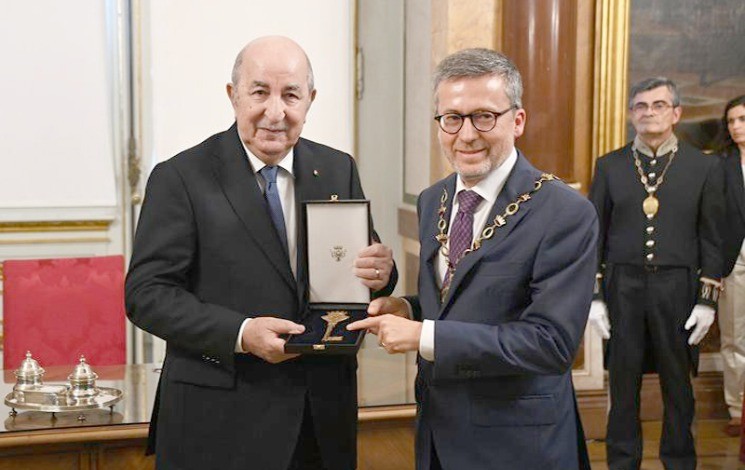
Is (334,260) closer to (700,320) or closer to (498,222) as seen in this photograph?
(498,222)

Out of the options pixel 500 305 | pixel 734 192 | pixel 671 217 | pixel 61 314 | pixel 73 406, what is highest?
pixel 734 192

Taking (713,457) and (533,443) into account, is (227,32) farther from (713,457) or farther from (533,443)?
(533,443)

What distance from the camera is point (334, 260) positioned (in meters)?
2.38

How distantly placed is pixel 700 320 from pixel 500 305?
8.11 feet

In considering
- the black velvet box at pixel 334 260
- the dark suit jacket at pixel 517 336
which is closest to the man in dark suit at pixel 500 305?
the dark suit jacket at pixel 517 336

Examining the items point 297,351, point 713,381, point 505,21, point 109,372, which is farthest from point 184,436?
point 713,381

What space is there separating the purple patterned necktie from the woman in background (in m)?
3.37

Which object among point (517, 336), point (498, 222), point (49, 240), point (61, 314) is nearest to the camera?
point (517, 336)

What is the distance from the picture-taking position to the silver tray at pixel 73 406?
296 centimetres

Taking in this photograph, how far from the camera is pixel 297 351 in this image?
2.16 m

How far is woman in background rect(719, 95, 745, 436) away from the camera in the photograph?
527cm

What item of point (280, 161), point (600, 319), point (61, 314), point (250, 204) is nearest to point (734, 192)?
point (600, 319)

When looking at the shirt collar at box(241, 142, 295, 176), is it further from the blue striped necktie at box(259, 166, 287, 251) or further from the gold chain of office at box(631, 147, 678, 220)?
the gold chain of office at box(631, 147, 678, 220)

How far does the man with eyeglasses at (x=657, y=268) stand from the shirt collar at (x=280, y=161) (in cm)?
234
